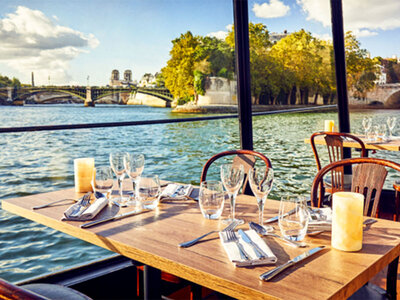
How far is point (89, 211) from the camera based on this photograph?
1.23 metres

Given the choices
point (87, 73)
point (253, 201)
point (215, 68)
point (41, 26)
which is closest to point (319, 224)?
point (253, 201)

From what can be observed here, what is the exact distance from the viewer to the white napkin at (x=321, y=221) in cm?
109

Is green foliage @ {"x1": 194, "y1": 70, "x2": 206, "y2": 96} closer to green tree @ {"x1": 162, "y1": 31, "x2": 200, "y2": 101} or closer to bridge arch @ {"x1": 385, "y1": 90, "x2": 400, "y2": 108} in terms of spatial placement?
green tree @ {"x1": 162, "y1": 31, "x2": 200, "y2": 101}

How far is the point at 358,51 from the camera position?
64.0 ft

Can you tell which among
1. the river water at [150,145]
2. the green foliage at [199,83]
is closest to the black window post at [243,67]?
the river water at [150,145]

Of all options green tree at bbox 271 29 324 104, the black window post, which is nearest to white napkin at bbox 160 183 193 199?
the black window post

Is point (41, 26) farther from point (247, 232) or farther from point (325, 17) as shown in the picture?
point (247, 232)

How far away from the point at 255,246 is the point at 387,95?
1855cm

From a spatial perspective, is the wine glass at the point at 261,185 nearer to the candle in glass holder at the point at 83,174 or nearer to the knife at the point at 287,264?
the knife at the point at 287,264

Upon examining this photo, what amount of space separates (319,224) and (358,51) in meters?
20.5

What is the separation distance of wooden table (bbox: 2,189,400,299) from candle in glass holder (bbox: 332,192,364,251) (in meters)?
0.02

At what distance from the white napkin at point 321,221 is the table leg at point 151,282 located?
526 mm

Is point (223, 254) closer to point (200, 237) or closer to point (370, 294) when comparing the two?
point (200, 237)

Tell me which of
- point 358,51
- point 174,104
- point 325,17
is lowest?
point 174,104
